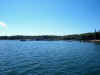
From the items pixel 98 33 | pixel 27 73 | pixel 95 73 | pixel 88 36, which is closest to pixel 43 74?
pixel 27 73

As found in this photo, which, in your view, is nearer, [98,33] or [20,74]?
[20,74]

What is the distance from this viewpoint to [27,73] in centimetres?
1190

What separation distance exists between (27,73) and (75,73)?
19.7 ft

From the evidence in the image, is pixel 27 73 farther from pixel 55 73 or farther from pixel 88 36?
pixel 88 36

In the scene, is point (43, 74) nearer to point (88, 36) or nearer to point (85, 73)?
point (85, 73)

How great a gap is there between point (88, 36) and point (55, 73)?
147 meters

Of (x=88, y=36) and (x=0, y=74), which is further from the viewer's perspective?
(x=88, y=36)

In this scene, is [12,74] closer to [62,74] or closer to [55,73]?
[55,73]

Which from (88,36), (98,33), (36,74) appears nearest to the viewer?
(36,74)

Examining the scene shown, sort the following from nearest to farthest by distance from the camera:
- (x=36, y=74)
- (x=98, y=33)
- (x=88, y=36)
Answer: (x=36, y=74) → (x=98, y=33) → (x=88, y=36)

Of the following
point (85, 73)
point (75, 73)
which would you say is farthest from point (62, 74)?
point (85, 73)

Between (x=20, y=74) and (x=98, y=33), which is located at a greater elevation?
(x=98, y=33)

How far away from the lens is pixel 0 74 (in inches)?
456

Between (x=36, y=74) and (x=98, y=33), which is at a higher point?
(x=98, y=33)
